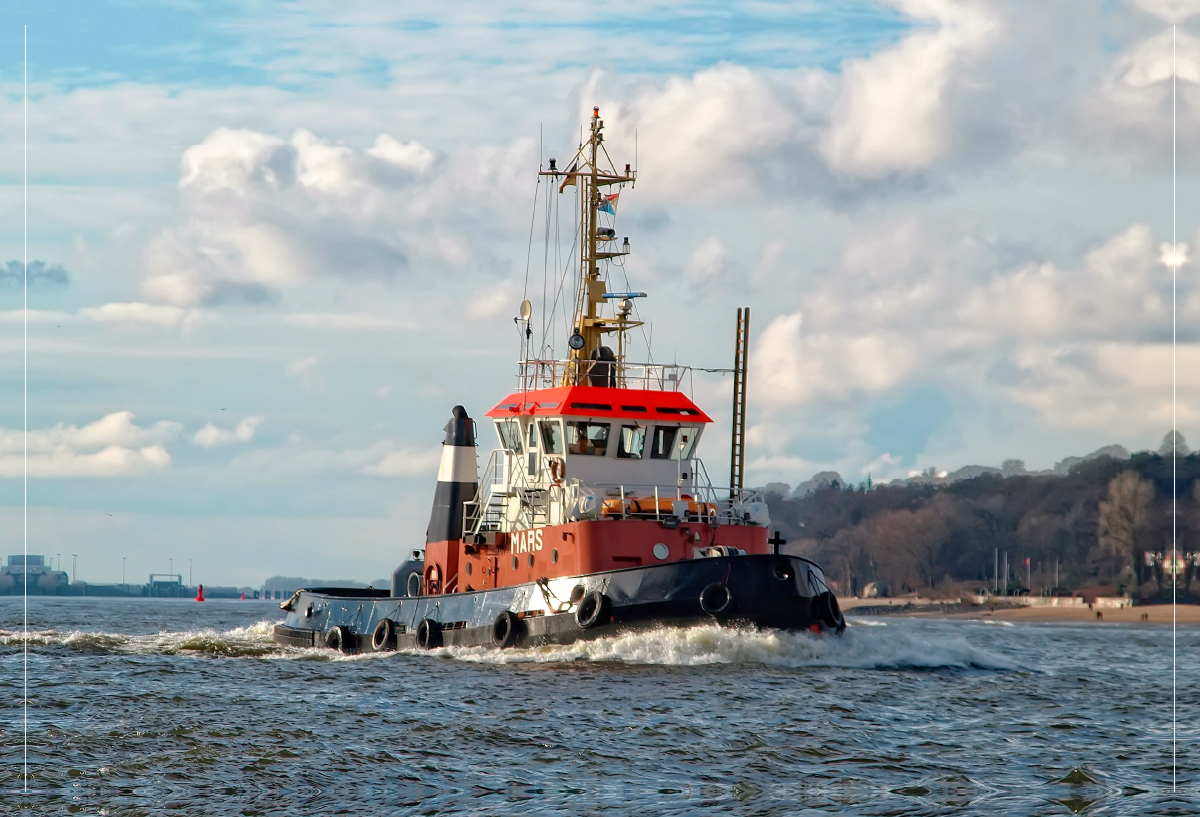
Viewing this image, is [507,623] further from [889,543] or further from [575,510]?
[889,543]

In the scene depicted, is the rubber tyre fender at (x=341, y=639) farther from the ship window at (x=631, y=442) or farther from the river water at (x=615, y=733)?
the ship window at (x=631, y=442)

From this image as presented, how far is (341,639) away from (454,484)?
497 cm

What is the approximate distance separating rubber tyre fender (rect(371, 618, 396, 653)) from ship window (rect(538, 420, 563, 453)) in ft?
19.3

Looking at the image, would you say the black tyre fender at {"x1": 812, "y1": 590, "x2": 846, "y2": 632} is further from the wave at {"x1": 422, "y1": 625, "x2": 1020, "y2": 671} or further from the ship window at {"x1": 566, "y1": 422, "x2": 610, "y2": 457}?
the ship window at {"x1": 566, "y1": 422, "x2": 610, "y2": 457}

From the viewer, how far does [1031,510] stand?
120000 millimetres

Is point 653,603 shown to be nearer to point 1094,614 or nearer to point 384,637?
point 384,637

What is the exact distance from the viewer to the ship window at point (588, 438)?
3064 cm

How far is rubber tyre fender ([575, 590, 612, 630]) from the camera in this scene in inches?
1038

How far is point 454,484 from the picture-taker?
34094 mm

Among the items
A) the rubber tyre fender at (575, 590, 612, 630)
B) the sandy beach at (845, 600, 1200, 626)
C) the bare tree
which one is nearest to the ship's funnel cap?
the rubber tyre fender at (575, 590, 612, 630)

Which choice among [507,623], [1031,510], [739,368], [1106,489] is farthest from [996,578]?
[507,623]

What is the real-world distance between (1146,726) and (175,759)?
46.4 ft

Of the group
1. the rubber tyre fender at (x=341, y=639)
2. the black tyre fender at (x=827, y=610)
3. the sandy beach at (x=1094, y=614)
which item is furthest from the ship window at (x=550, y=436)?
the sandy beach at (x=1094, y=614)

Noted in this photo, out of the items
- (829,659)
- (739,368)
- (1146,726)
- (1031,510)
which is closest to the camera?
(1146,726)
